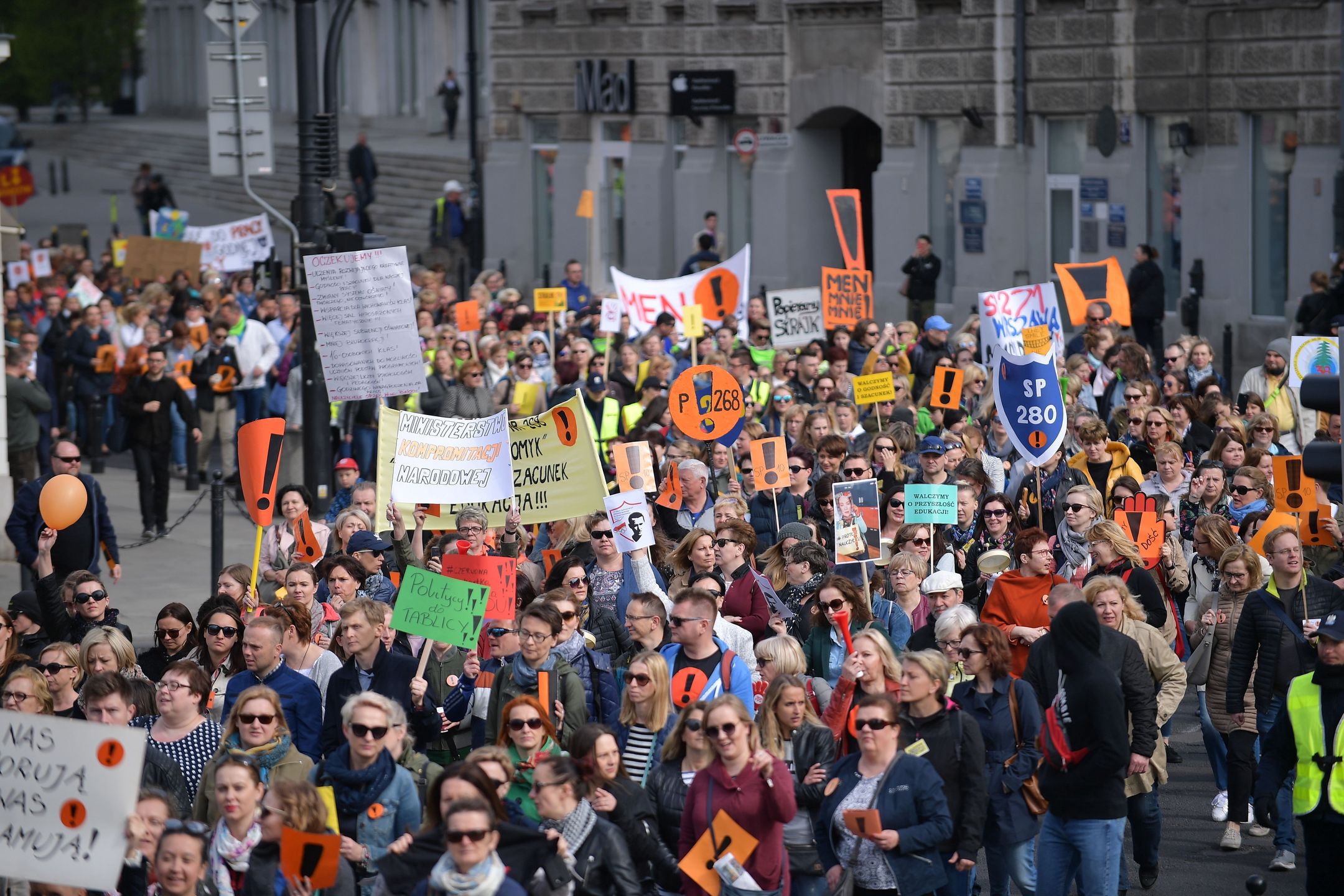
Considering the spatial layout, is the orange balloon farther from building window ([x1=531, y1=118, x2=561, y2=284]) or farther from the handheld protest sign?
building window ([x1=531, y1=118, x2=561, y2=284])

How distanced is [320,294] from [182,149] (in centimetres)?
3970

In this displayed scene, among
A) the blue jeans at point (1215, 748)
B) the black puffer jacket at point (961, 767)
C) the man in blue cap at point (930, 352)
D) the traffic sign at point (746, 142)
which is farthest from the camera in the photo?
the traffic sign at point (746, 142)

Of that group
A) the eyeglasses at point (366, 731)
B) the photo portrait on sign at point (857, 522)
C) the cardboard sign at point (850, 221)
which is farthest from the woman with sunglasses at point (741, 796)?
the cardboard sign at point (850, 221)

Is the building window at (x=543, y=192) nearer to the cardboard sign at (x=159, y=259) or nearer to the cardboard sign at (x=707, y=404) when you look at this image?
the cardboard sign at (x=159, y=259)

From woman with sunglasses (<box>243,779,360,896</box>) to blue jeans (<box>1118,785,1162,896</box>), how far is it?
3706 mm

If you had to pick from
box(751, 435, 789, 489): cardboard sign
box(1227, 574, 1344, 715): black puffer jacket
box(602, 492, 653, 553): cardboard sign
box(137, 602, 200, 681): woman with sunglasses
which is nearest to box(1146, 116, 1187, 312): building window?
box(751, 435, 789, 489): cardboard sign

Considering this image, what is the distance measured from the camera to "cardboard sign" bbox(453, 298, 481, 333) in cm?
2156

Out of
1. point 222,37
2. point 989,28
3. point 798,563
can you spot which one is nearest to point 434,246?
point 989,28

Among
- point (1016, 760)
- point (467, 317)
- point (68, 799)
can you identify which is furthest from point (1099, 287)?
point (68, 799)

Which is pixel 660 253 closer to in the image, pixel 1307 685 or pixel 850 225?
pixel 850 225

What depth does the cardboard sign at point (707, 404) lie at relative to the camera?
14.0 meters

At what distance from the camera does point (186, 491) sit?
20.8 m

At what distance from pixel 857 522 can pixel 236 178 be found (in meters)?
37.2

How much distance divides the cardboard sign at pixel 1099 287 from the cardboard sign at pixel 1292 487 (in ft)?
25.7
